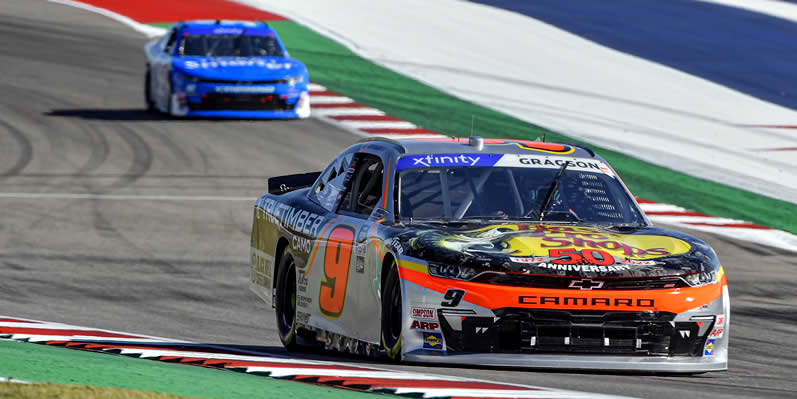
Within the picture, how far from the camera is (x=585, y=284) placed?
23.4 feet

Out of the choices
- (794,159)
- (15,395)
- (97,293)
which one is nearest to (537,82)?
(794,159)

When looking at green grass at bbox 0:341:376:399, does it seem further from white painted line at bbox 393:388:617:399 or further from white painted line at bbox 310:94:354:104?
white painted line at bbox 310:94:354:104

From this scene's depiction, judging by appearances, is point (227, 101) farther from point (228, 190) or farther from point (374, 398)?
point (374, 398)

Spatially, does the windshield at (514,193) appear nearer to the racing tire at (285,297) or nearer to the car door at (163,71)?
the racing tire at (285,297)

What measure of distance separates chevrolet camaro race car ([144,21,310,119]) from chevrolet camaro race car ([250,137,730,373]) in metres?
13.0

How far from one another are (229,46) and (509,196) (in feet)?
48.6

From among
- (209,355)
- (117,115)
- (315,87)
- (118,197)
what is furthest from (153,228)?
(315,87)

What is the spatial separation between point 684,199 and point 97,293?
353 inches

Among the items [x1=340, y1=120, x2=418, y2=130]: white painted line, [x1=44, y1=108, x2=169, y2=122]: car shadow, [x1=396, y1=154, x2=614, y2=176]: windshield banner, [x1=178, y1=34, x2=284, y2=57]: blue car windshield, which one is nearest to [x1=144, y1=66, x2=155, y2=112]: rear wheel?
[x1=44, y1=108, x2=169, y2=122]: car shadow

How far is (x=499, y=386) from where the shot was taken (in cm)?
663

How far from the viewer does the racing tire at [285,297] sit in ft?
30.9

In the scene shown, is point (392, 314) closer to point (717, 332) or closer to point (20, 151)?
point (717, 332)

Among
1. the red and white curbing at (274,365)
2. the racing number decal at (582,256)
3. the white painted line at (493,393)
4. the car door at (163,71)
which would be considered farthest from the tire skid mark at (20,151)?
the white painted line at (493,393)

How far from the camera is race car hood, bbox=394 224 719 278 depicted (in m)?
7.17
